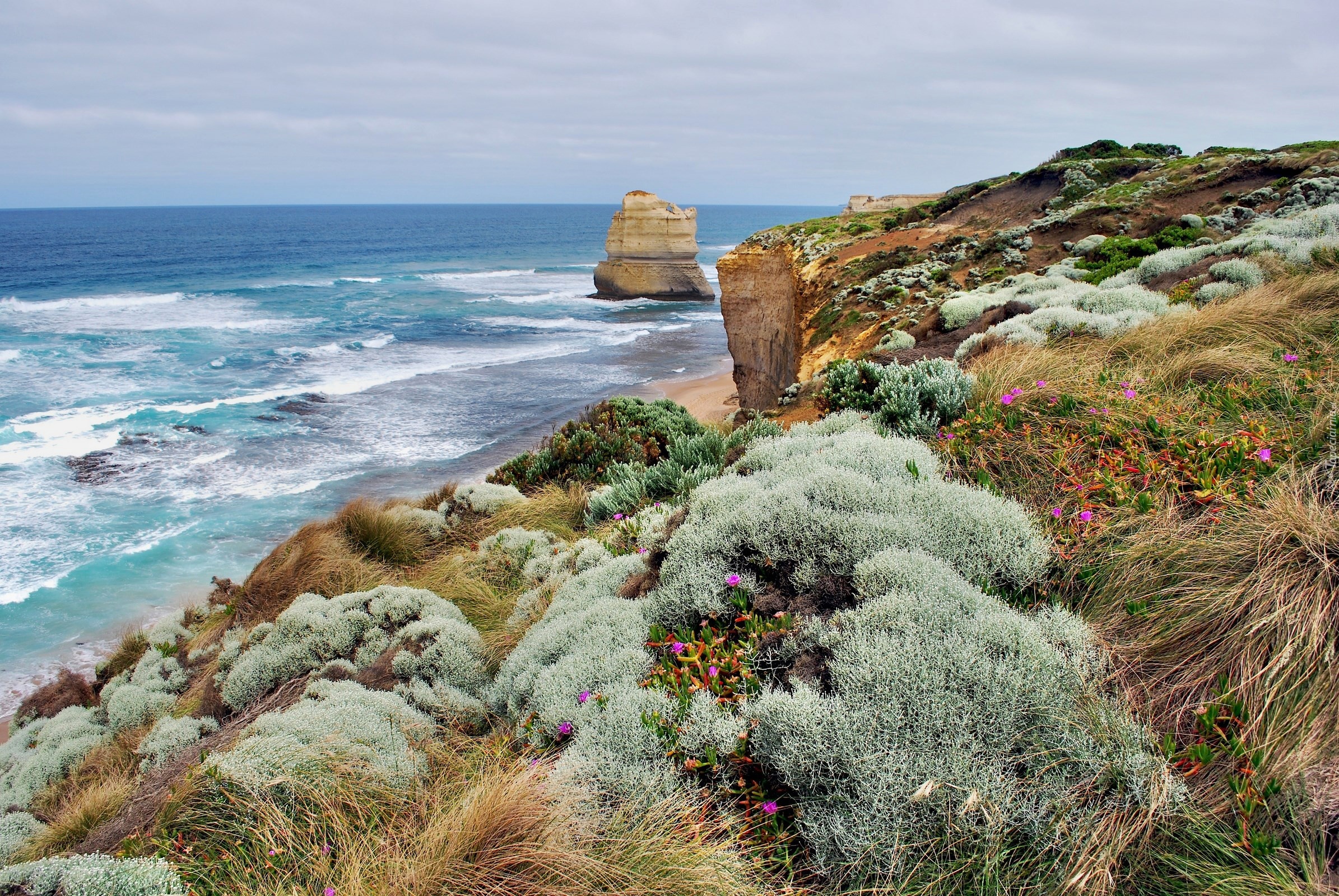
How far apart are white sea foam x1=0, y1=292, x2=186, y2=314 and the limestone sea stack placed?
3120 centimetres

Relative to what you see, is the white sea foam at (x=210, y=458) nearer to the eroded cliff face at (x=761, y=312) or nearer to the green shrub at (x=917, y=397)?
the eroded cliff face at (x=761, y=312)

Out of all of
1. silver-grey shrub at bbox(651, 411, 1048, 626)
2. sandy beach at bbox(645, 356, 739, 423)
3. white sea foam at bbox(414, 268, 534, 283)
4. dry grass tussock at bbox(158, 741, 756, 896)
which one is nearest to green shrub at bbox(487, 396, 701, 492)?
silver-grey shrub at bbox(651, 411, 1048, 626)

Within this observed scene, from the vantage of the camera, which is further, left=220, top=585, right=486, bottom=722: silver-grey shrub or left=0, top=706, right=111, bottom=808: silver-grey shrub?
left=0, top=706, right=111, bottom=808: silver-grey shrub

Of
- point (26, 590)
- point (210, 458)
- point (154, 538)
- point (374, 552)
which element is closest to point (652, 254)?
point (210, 458)

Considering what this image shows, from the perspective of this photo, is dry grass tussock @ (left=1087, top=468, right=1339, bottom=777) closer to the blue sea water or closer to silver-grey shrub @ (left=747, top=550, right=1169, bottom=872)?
silver-grey shrub @ (left=747, top=550, right=1169, bottom=872)

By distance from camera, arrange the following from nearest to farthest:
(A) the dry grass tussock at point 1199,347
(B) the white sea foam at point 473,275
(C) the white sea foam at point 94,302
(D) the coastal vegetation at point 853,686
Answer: (D) the coastal vegetation at point 853,686, (A) the dry grass tussock at point 1199,347, (C) the white sea foam at point 94,302, (B) the white sea foam at point 473,275

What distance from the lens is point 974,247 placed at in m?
16.7

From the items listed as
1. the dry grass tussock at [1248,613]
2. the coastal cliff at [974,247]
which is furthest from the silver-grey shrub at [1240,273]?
the dry grass tussock at [1248,613]

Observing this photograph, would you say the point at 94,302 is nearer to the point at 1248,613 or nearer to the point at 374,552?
the point at 374,552

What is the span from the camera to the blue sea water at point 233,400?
15.5m

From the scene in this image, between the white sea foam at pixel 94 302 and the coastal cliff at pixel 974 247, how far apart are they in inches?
1817

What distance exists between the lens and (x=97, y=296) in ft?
172

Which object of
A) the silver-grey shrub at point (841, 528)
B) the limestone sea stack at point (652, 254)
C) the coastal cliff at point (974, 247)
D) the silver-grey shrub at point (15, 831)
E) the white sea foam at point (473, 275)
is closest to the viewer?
the silver-grey shrub at point (841, 528)

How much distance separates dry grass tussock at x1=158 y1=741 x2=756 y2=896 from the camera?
243 centimetres
